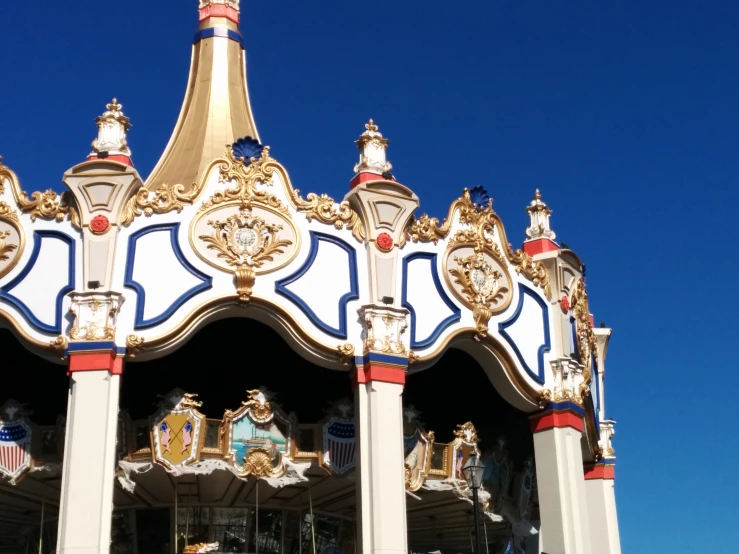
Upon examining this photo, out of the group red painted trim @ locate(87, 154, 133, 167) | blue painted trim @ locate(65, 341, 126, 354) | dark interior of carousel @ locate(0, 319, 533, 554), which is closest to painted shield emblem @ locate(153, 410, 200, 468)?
dark interior of carousel @ locate(0, 319, 533, 554)

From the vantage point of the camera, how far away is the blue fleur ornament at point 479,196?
77.2 feet

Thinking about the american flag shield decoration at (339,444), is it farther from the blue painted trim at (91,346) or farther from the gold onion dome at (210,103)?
the gold onion dome at (210,103)

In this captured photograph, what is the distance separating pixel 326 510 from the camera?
2552 cm

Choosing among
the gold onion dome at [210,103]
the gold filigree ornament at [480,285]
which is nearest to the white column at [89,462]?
the gold filigree ornament at [480,285]

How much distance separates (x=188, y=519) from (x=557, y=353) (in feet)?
31.5

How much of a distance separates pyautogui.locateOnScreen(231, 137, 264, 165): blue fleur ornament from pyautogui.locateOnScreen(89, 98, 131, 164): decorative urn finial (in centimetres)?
226

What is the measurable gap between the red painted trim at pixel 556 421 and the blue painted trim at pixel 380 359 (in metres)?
4.58

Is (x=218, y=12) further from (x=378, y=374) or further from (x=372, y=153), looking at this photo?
(x=378, y=374)

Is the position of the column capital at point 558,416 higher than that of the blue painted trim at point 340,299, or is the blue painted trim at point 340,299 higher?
the blue painted trim at point 340,299

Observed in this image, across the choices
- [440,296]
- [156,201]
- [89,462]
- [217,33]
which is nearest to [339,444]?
[440,296]

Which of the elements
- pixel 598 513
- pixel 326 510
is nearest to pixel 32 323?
pixel 326 510

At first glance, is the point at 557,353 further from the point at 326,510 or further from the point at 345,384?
the point at 326,510

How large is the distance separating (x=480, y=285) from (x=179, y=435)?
7.34 meters

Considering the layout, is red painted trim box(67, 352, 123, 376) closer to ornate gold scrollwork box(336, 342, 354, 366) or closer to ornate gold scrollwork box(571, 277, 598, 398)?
ornate gold scrollwork box(336, 342, 354, 366)
